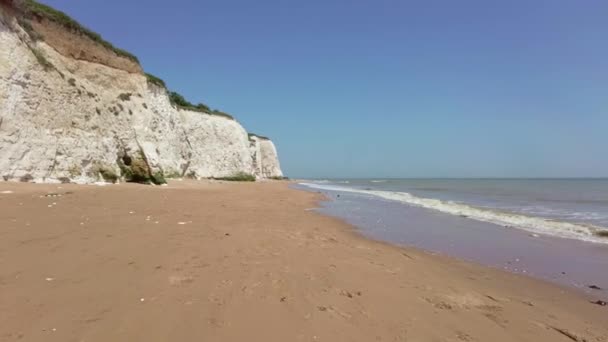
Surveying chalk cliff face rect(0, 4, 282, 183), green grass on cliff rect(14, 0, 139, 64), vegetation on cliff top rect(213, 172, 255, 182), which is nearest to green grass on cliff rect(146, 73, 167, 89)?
chalk cliff face rect(0, 4, 282, 183)

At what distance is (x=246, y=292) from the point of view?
11.5 feet

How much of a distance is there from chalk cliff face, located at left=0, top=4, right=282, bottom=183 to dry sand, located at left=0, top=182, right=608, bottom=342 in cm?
791

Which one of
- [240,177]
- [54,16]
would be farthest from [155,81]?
[240,177]

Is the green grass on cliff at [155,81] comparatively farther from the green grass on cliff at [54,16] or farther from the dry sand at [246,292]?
the dry sand at [246,292]

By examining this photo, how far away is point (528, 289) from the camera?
4527 mm

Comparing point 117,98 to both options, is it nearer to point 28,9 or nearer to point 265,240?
point 28,9

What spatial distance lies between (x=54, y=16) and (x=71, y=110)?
16.0 feet

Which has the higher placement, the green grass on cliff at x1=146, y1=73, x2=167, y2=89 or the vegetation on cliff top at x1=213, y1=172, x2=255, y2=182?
the green grass on cliff at x1=146, y1=73, x2=167, y2=89

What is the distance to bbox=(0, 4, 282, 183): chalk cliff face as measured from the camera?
1230 centimetres

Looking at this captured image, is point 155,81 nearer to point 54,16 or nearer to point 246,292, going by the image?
point 54,16

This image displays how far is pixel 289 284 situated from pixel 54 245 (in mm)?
3205

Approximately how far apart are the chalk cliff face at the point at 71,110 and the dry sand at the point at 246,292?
791 centimetres

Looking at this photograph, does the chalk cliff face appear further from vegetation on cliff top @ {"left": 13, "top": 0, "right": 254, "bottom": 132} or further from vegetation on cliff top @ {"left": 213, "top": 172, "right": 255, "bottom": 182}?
vegetation on cliff top @ {"left": 213, "top": 172, "right": 255, "bottom": 182}

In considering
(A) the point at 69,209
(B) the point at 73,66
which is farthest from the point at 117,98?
(A) the point at 69,209
